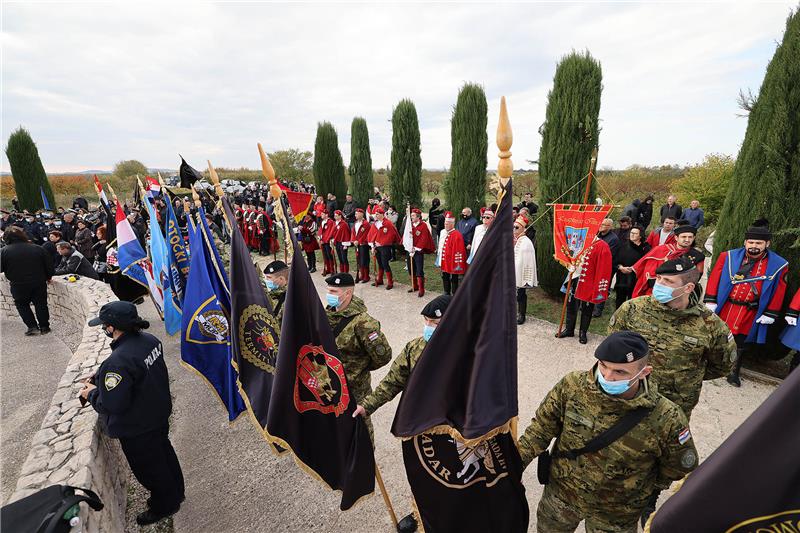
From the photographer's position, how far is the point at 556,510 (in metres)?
2.49

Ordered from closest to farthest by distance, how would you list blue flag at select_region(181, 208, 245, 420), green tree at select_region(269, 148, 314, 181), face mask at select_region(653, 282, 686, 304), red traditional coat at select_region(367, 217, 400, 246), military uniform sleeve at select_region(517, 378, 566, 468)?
military uniform sleeve at select_region(517, 378, 566, 468) < face mask at select_region(653, 282, 686, 304) < blue flag at select_region(181, 208, 245, 420) < red traditional coat at select_region(367, 217, 400, 246) < green tree at select_region(269, 148, 314, 181)

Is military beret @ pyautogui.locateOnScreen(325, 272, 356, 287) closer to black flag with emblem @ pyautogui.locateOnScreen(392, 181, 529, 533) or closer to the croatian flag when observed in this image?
black flag with emblem @ pyautogui.locateOnScreen(392, 181, 529, 533)

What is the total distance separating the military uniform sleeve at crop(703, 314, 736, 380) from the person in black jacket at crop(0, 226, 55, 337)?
10738 millimetres

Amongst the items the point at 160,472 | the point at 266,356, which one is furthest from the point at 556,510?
the point at 160,472

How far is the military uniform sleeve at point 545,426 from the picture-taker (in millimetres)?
2389

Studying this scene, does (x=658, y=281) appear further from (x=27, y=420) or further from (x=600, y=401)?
(x=27, y=420)

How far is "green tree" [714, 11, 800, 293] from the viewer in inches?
202

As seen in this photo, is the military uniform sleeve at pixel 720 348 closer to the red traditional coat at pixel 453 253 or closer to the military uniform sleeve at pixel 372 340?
the military uniform sleeve at pixel 372 340

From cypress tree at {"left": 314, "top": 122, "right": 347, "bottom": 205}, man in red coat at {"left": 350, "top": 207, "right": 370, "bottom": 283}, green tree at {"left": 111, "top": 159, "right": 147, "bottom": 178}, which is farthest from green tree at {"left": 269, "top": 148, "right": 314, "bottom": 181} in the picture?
man in red coat at {"left": 350, "top": 207, "right": 370, "bottom": 283}

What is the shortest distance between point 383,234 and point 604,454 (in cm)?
787

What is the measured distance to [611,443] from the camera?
214 cm

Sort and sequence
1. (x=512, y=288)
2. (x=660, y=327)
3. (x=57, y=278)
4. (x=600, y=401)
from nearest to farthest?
1. (x=512, y=288)
2. (x=600, y=401)
3. (x=660, y=327)
4. (x=57, y=278)

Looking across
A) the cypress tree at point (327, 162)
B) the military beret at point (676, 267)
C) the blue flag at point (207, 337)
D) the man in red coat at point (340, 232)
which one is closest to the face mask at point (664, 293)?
the military beret at point (676, 267)

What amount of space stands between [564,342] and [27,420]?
27.9ft
